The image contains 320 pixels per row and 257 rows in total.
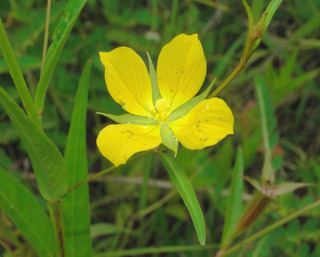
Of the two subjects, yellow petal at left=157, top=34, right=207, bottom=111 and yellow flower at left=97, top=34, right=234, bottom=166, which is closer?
yellow flower at left=97, top=34, right=234, bottom=166

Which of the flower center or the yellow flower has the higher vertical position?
the yellow flower

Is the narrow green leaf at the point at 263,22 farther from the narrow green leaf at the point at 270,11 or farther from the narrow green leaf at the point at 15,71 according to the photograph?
the narrow green leaf at the point at 15,71

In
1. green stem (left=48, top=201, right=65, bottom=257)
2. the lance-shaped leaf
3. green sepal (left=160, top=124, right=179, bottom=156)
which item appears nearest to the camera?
green sepal (left=160, top=124, right=179, bottom=156)

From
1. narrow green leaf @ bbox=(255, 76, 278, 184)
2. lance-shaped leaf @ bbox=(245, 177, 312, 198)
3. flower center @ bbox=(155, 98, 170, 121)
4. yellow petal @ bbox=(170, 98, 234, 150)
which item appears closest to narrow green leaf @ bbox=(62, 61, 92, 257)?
flower center @ bbox=(155, 98, 170, 121)

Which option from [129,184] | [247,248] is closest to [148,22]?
[129,184]

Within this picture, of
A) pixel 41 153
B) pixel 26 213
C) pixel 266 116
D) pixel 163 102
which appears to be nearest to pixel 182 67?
pixel 163 102

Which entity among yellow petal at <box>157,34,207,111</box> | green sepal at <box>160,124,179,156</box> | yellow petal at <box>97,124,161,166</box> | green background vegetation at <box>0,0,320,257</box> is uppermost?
yellow petal at <box>157,34,207,111</box>

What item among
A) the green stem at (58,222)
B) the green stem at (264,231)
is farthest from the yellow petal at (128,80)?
the green stem at (264,231)

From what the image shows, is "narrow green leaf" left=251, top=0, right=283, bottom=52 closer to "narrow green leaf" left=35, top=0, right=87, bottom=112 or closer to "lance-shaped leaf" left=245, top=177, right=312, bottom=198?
"narrow green leaf" left=35, top=0, right=87, bottom=112
